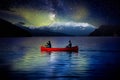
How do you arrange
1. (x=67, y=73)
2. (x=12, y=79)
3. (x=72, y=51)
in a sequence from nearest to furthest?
(x=12, y=79), (x=67, y=73), (x=72, y=51)

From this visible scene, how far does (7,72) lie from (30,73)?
5.14 feet

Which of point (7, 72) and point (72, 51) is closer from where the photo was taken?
point (7, 72)

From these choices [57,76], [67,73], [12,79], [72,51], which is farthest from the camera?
[72,51]

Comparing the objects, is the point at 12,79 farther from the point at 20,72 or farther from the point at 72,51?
the point at 72,51

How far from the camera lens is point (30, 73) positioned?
2212 cm

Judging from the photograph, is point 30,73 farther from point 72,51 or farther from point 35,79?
point 72,51

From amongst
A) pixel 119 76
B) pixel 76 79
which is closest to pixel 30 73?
pixel 76 79

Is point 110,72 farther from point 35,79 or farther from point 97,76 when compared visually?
point 35,79

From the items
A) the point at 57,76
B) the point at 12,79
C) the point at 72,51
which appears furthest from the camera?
the point at 72,51

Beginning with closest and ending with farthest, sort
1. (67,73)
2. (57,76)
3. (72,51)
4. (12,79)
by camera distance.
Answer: (12,79) < (57,76) < (67,73) < (72,51)

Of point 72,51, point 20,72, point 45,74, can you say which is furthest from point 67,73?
point 72,51

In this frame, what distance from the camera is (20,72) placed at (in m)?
22.6

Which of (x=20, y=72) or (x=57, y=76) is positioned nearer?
(x=57, y=76)

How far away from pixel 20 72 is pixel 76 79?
4.41m
